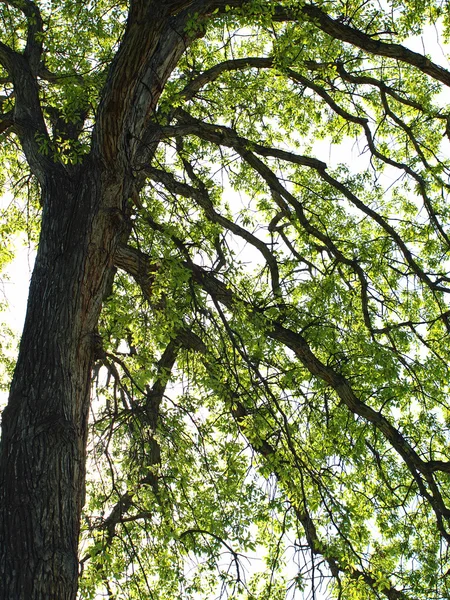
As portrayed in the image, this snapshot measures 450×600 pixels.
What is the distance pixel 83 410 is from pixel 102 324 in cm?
249

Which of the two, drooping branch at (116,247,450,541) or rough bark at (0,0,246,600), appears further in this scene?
drooping branch at (116,247,450,541)

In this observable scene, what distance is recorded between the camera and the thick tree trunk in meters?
A: 3.64

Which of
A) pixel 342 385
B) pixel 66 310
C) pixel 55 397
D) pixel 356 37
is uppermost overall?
pixel 356 37

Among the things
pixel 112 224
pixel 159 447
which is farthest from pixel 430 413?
pixel 112 224

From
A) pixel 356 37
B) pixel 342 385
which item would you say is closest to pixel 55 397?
pixel 342 385

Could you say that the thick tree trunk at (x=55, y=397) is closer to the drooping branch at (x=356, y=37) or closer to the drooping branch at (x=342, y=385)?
the drooping branch at (x=342, y=385)

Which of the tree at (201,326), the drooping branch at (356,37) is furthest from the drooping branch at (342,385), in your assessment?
the drooping branch at (356,37)

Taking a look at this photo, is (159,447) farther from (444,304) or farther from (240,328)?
(444,304)

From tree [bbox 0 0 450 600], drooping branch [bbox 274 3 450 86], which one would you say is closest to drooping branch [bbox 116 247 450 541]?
tree [bbox 0 0 450 600]

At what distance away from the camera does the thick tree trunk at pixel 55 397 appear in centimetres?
364

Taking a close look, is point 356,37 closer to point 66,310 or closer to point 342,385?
point 342,385

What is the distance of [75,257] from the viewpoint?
4.89 meters

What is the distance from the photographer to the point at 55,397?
14.2 feet

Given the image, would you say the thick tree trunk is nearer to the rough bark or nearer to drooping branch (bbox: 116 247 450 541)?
the rough bark
